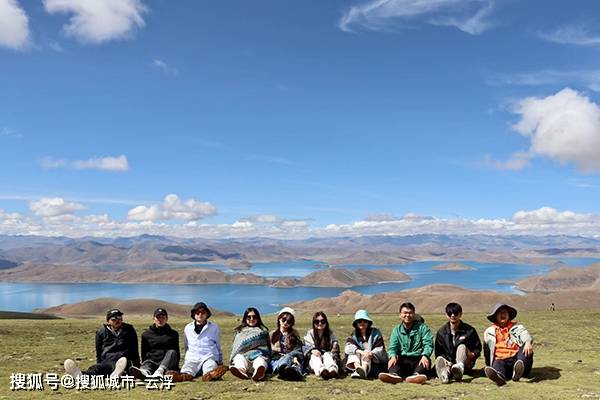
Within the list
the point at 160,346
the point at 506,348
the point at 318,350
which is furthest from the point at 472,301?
the point at 160,346

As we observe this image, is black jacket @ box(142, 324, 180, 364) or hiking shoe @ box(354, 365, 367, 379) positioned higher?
black jacket @ box(142, 324, 180, 364)

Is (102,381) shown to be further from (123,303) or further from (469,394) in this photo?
(123,303)

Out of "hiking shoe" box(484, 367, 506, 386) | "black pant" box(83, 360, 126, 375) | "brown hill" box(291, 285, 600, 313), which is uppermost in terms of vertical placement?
"black pant" box(83, 360, 126, 375)

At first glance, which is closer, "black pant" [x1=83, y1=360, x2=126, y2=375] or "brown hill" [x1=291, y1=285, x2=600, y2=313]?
"black pant" [x1=83, y1=360, x2=126, y2=375]

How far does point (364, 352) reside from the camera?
1171 centimetres

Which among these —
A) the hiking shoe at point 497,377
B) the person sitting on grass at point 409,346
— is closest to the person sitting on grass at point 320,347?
the person sitting on grass at point 409,346

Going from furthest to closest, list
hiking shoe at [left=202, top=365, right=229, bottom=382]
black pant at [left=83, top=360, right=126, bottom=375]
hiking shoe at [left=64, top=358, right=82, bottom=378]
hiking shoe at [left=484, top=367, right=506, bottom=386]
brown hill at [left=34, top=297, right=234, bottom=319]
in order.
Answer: brown hill at [left=34, top=297, right=234, bottom=319] < hiking shoe at [left=202, top=365, right=229, bottom=382] < black pant at [left=83, top=360, right=126, bottom=375] < hiking shoe at [left=484, top=367, right=506, bottom=386] < hiking shoe at [left=64, top=358, right=82, bottom=378]

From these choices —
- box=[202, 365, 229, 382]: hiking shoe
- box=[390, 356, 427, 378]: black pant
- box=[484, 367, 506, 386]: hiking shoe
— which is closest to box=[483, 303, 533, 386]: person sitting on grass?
box=[484, 367, 506, 386]: hiking shoe

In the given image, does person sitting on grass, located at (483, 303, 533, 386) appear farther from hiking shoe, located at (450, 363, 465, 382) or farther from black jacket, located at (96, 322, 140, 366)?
black jacket, located at (96, 322, 140, 366)

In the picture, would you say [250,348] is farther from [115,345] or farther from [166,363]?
[115,345]

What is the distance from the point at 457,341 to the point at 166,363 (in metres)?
7.04

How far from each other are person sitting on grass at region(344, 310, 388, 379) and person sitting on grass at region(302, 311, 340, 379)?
1.21ft

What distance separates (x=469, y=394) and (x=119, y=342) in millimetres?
8025

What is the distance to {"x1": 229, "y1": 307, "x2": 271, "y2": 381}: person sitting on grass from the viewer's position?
37.4ft
